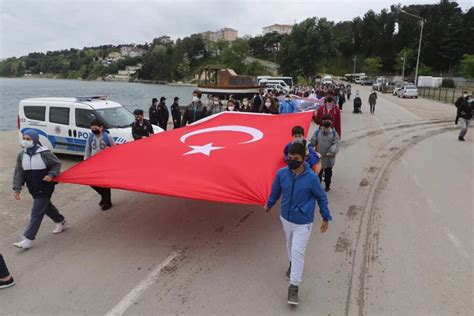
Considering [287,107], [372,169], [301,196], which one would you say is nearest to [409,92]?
[287,107]

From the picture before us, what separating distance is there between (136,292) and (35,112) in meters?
9.14

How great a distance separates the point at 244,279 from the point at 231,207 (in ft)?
8.52

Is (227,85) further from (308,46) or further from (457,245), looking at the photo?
(457,245)

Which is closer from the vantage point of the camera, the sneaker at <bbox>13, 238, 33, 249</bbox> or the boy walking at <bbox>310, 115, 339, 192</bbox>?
the sneaker at <bbox>13, 238, 33, 249</bbox>

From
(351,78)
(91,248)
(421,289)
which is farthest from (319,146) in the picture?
(351,78)

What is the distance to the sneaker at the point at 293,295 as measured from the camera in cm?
405

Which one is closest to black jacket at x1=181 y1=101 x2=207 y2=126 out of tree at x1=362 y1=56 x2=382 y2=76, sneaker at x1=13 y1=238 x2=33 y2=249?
sneaker at x1=13 y1=238 x2=33 y2=249

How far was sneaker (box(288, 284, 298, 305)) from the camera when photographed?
13.3 feet

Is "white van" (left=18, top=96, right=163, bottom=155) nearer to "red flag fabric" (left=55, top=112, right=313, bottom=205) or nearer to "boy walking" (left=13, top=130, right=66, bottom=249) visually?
"red flag fabric" (left=55, top=112, right=313, bottom=205)

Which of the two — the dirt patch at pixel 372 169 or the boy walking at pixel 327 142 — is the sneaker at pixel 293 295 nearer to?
the boy walking at pixel 327 142

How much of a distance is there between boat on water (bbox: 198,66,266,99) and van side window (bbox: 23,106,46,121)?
2603 centimetres

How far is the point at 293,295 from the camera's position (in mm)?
4082

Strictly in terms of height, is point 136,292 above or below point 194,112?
below

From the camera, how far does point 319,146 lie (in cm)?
770
